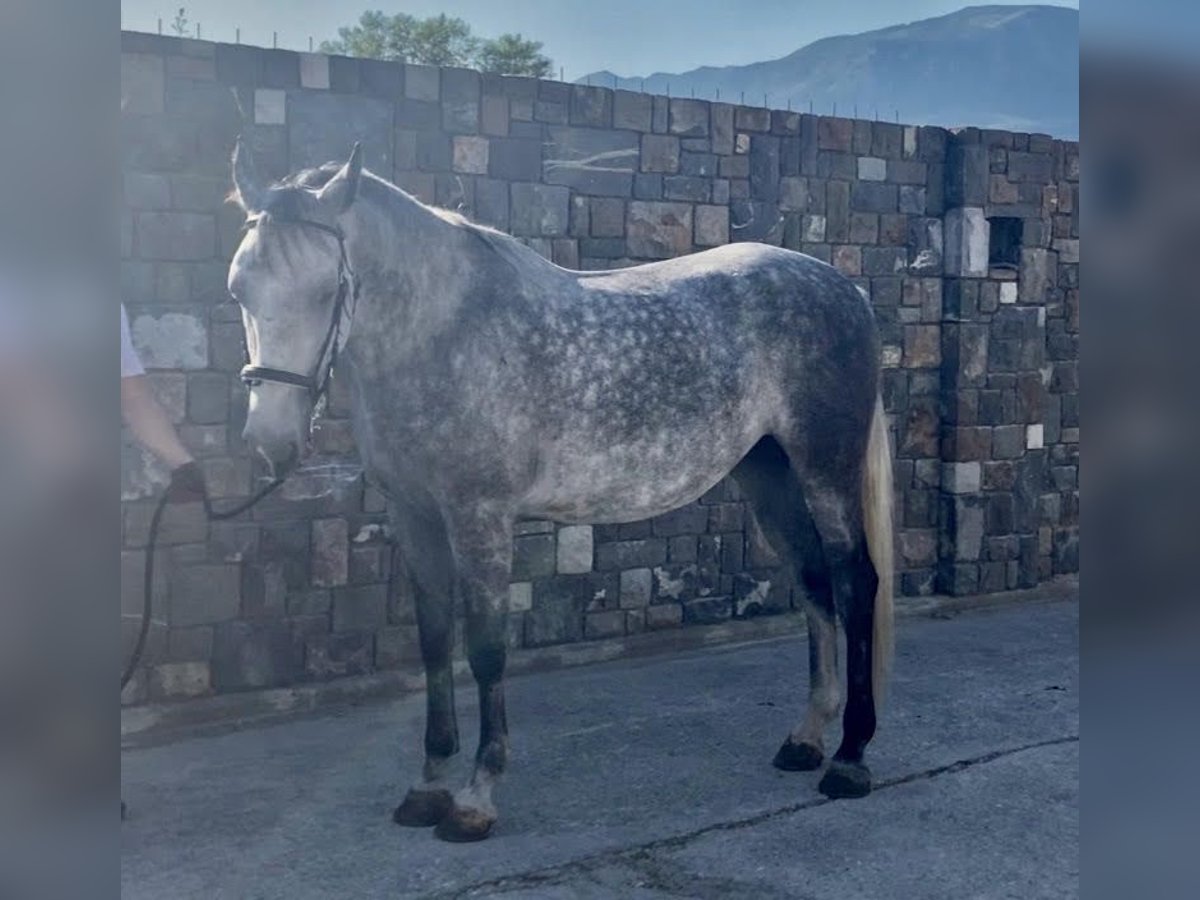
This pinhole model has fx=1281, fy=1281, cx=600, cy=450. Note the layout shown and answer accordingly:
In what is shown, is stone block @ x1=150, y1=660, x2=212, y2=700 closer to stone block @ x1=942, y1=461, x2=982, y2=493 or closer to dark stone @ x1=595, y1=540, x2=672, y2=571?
dark stone @ x1=595, y1=540, x2=672, y2=571

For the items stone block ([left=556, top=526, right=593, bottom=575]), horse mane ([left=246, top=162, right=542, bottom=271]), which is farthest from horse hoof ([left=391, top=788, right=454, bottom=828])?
stone block ([left=556, top=526, right=593, bottom=575])

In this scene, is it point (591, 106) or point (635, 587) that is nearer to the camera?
point (591, 106)

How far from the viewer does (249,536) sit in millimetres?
5336

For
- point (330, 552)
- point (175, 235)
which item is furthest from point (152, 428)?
point (330, 552)

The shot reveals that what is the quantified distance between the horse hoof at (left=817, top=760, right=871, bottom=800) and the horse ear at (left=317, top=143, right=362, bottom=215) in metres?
2.49

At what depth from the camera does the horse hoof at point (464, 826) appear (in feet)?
12.8

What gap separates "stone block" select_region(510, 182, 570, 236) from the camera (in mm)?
6027

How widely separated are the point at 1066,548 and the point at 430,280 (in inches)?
228

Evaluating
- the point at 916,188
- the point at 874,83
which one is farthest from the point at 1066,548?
the point at 874,83

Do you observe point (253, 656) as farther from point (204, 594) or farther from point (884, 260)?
point (884, 260)

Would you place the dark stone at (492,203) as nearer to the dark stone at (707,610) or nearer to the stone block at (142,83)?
the stone block at (142,83)

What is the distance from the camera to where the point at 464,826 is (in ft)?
12.8

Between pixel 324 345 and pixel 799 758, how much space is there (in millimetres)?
2321
